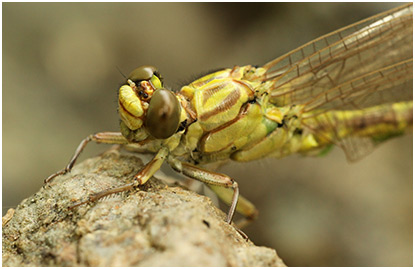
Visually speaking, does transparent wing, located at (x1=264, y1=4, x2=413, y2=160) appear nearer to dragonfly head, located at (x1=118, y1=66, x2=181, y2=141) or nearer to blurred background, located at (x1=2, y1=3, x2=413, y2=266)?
dragonfly head, located at (x1=118, y1=66, x2=181, y2=141)

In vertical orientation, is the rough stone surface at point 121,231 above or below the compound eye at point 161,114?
below

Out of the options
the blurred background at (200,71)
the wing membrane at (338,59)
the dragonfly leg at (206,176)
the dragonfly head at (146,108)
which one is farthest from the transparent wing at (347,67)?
the blurred background at (200,71)

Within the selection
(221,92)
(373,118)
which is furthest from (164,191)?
(373,118)

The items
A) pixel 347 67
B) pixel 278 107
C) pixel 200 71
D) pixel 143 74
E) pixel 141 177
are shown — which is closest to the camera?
pixel 141 177

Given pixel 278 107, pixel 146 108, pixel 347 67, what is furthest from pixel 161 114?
pixel 347 67

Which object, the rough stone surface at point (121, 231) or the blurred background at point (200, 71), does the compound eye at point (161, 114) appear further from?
the blurred background at point (200, 71)

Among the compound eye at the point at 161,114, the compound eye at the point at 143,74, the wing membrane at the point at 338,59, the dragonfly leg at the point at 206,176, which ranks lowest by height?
the dragonfly leg at the point at 206,176

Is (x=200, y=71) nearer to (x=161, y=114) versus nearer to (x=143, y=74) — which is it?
(x=143, y=74)

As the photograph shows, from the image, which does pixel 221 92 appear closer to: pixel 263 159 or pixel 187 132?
pixel 187 132
